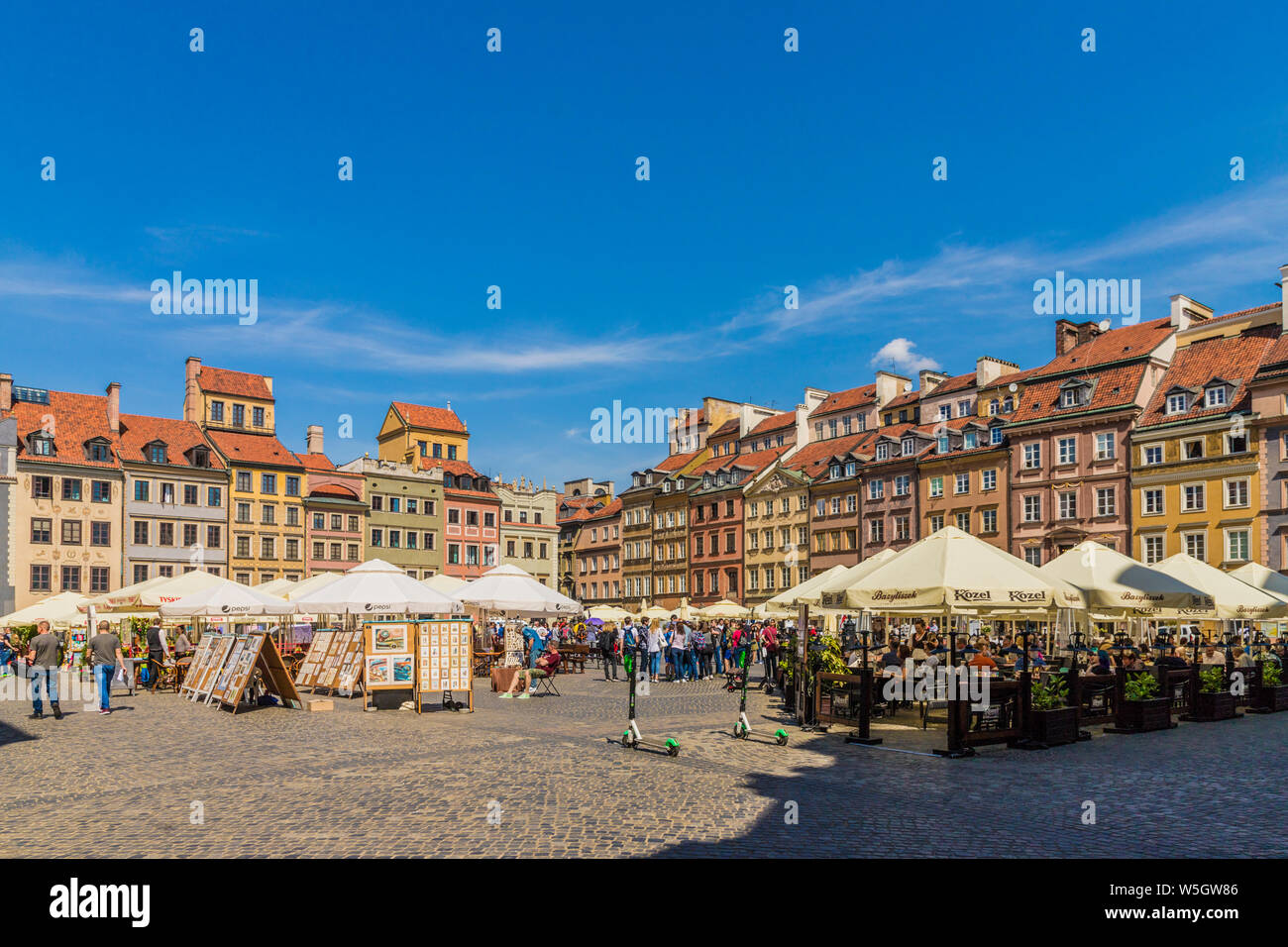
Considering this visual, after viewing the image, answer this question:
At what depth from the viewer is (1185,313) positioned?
177 feet

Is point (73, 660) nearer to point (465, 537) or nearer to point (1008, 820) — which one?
point (1008, 820)

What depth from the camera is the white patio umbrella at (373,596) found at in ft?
81.5

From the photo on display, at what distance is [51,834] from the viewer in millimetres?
9367

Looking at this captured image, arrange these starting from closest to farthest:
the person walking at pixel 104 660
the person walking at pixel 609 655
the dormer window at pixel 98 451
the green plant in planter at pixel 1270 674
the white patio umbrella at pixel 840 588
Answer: the white patio umbrella at pixel 840 588 < the person walking at pixel 104 660 < the green plant in planter at pixel 1270 674 < the person walking at pixel 609 655 < the dormer window at pixel 98 451

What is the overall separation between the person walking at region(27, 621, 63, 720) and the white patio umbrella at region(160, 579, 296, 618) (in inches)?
244

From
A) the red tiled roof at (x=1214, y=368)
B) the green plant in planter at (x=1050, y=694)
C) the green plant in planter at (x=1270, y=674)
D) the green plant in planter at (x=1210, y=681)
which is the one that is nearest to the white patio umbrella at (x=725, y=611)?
the green plant in planter at (x=1270, y=674)

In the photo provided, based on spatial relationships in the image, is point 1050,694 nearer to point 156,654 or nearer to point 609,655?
point 609,655

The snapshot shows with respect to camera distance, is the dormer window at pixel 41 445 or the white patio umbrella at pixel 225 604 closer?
the white patio umbrella at pixel 225 604

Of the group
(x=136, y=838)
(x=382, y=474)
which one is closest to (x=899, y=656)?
(x=136, y=838)

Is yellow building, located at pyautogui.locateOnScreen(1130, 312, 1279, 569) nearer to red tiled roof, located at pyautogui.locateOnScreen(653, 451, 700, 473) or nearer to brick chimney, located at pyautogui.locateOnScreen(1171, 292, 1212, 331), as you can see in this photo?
brick chimney, located at pyautogui.locateOnScreen(1171, 292, 1212, 331)

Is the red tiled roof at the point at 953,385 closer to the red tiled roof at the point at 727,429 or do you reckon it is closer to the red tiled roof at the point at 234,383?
the red tiled roof at the point at 727,429

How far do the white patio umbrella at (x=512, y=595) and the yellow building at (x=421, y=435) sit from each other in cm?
4634

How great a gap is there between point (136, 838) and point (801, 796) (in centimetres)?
622

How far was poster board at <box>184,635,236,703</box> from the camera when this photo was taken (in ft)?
75.0
